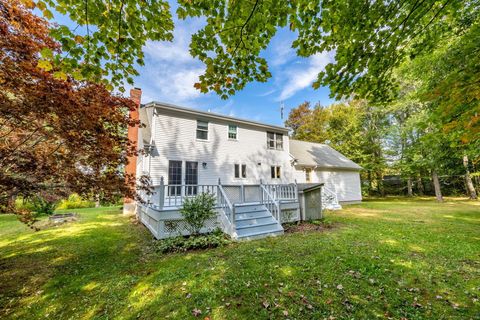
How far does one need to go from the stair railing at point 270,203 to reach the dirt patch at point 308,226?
0.64 m

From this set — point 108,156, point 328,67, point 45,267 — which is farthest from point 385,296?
point 45,267

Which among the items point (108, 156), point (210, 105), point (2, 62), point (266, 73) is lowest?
point (108, 156)

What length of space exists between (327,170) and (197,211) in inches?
561

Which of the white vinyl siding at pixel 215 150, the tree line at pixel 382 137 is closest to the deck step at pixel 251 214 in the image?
the white vinyl siding at pixel 215 150

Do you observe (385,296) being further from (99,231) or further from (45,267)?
(99,231)

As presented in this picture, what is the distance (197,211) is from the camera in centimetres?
701

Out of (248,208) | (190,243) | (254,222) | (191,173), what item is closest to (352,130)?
(191,173)

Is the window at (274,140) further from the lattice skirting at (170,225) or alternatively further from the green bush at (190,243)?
the green bush at (190,243)

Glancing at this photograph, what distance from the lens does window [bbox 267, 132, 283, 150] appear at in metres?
15.8

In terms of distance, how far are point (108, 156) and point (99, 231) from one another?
5730mm

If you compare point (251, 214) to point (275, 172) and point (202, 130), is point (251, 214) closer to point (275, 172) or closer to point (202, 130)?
point (202, 130)

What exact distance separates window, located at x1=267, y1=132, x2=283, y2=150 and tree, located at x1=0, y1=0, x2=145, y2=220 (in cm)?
1143

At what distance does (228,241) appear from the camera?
664cm

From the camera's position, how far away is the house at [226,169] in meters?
7.71
